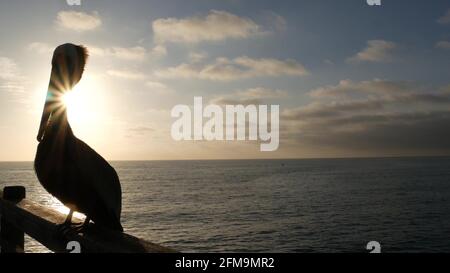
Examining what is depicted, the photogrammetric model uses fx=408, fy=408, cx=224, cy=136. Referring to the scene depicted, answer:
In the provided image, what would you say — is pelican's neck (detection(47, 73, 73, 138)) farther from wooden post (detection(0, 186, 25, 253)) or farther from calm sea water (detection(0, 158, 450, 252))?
calm sea water (detection(0, 158, 450, 252))

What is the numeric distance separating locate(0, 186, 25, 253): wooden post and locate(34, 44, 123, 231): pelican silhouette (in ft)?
3.92

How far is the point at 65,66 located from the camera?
12.3ft

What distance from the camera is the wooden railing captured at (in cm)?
244

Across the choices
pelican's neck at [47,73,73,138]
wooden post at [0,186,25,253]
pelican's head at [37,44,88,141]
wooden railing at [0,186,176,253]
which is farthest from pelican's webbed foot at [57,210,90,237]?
wooden post at [0,186,25,253]

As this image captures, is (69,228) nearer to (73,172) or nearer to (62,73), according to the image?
(73,172)

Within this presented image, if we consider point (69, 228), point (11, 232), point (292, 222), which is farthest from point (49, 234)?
point (292, 222)

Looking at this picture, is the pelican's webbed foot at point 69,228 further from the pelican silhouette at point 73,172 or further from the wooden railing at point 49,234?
the pelican silhouette at point 73,172

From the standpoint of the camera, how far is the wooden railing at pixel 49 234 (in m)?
2.44

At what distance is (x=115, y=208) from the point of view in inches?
134

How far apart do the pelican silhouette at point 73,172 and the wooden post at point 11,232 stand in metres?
1.19
